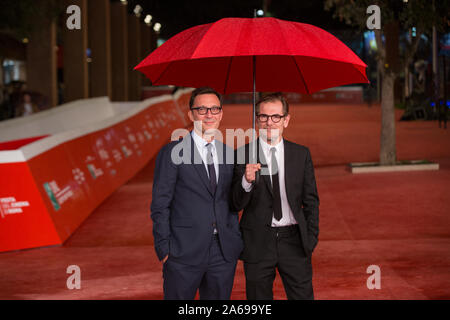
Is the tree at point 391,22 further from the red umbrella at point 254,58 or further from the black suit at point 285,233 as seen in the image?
the black suit at point 285,233

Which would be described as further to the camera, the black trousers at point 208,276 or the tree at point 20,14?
the tree at point 20,14

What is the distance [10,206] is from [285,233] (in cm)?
539

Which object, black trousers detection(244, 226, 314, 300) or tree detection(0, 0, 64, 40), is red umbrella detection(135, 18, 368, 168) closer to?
black trousers detection(244, 226, 314, 300)

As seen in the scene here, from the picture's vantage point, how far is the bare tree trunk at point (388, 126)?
15477 millimetres

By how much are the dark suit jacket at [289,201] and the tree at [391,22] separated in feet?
35.2

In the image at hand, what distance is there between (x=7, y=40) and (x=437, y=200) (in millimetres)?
31604

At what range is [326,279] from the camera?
23.3 ft

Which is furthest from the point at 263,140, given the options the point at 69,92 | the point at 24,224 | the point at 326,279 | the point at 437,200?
the point at 69,92

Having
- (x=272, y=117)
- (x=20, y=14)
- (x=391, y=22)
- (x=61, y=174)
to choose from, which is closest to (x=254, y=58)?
(x=272, y=117)

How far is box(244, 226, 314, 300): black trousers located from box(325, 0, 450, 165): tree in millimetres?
11009

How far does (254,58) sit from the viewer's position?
15.4ft

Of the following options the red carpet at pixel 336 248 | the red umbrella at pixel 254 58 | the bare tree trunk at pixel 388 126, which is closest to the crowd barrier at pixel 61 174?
the red carpet at pixel 336 248

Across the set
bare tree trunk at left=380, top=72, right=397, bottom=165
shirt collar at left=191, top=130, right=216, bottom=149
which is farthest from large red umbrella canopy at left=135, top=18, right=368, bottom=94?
bare tree trunk at left=380, top=72, right=397, bottom=165

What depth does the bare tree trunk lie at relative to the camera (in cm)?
1548
